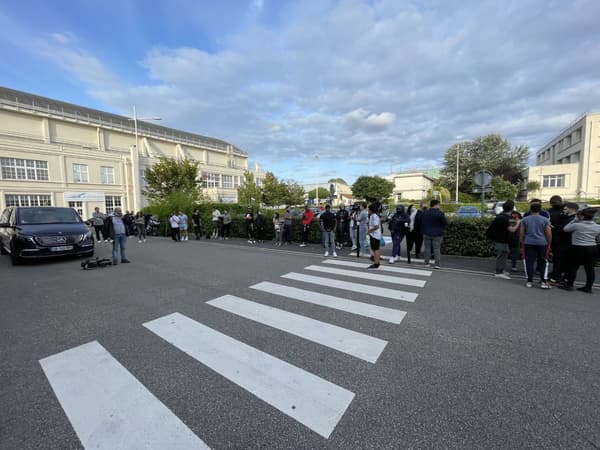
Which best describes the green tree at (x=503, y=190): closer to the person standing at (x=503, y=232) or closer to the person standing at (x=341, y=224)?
the person standing at (x=341, y=224)

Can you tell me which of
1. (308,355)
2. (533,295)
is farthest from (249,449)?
(533,295)

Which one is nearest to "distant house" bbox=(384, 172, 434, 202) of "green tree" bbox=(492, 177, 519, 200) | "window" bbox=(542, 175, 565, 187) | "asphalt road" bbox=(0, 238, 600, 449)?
"window" bbox=(542, 175, 565, 187)

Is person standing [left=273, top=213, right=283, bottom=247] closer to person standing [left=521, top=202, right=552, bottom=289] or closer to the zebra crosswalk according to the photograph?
the zebra crosswalk

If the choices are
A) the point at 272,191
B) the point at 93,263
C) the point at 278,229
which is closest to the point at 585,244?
the point at 278,229

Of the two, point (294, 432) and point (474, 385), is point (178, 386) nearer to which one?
point (294, 432)

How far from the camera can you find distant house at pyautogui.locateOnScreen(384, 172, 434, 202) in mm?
67375

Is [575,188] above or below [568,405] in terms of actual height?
above

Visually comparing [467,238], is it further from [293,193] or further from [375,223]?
[293,193]

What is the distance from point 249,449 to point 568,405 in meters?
2.68

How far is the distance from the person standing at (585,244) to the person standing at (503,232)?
3.43 feet

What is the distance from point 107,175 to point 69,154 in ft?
15.7

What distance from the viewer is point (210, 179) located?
49.5 m

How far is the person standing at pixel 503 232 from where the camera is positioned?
6.38 meters

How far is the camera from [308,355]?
3.06 meters
